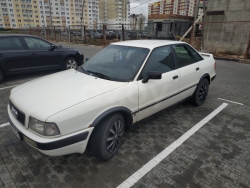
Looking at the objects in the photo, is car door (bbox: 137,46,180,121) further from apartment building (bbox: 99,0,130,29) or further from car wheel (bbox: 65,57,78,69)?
apartment building (bbox: 99,0,130,29)

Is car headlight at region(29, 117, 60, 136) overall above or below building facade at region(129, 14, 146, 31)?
below

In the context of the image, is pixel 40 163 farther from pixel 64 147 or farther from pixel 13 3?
pixel 13 3

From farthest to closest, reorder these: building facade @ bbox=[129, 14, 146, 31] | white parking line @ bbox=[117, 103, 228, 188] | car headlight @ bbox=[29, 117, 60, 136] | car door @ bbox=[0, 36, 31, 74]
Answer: building facade @ bbox=[129, 14, 146, 31], car door @ bbox=[0, 36, 31, 74], white parking line @ bbox=[117, 103, 228, 188], car headlight @ bbox=[29, 117, 60, 136]

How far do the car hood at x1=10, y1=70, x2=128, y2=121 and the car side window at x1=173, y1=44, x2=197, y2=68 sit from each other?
5.22 ft

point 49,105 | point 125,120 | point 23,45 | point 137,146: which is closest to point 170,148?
point 137,146

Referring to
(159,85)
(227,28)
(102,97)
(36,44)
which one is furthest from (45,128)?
(227,28)

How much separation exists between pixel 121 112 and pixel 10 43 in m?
5.39

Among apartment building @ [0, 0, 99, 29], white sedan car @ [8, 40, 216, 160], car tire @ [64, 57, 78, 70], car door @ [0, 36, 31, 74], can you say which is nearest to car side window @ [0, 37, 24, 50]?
car door @ [0, 36, 31, 74]

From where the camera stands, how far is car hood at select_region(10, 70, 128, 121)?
220cm

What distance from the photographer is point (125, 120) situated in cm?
287

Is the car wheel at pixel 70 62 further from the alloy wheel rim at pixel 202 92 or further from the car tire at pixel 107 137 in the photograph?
the car tire at pixel 107 137

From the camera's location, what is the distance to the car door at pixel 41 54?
6.46 m

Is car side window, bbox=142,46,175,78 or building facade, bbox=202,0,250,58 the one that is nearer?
car side window, bbox=142,46,175,78

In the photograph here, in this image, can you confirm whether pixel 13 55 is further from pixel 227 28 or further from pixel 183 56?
pixel 227 28
